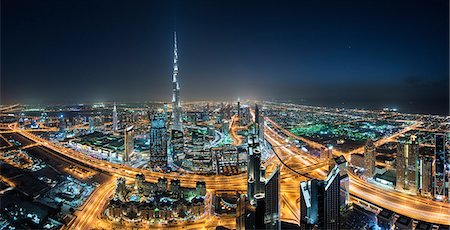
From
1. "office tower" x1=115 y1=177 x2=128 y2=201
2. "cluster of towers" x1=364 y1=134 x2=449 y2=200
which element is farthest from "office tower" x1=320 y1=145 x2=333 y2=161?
"office tower" x1=115 y1=177 x2=128 y2=201

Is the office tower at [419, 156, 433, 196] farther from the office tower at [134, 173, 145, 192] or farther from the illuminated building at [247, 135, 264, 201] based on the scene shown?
the office tower at [134, 173, 145, 192]

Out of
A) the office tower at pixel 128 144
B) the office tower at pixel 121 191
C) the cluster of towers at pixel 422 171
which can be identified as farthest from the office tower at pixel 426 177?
the office tower at pixel 128 144

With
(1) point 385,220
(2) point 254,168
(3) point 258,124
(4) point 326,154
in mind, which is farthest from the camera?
(3) point 258,124

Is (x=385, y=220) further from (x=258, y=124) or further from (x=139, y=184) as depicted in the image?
(x=258, y=124)

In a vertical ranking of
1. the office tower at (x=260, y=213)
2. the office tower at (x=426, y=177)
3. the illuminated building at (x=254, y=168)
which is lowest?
the office tower at (x=426, y=177)

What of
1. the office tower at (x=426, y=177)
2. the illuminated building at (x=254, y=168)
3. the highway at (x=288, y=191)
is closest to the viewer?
the illuminated building at (x=254, y=168)

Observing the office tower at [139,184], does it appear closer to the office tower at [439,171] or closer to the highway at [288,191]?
the highway at [288,191]

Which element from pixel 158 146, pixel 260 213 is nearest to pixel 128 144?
pixel 158 146
